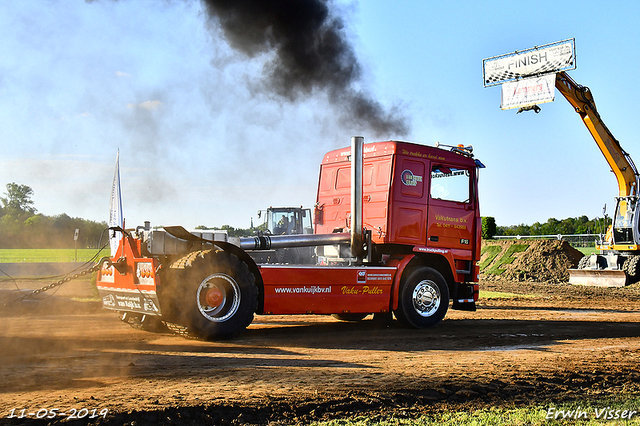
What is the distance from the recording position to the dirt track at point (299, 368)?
5402 mm

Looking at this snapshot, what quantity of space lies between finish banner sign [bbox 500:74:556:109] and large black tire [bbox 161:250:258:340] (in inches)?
673

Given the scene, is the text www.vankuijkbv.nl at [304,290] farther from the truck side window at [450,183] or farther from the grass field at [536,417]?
the grass field at [536,417]

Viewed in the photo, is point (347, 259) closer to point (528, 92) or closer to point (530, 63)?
point (528, 92)

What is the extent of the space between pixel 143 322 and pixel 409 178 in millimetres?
5439

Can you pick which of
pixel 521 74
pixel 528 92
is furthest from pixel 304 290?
pixel 521 74

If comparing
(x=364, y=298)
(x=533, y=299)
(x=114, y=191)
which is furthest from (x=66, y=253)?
(x=364, y=298)

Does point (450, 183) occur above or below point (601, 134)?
below

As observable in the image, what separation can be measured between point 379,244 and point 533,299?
32.7 ft

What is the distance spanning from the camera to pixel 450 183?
39.7ft

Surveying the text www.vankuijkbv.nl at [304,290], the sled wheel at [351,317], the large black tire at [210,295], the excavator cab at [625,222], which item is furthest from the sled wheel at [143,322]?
the excavator cab at [625,222]

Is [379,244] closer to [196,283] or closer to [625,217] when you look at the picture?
[196,283]

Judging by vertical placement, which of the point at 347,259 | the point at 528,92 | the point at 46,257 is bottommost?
the point at 46,257

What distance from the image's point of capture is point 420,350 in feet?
29.3

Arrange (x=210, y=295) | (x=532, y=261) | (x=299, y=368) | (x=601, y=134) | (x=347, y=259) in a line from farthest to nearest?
1. (x=532, y=261)
2. (x=601, y=134)
3. (x=347, y=259)
4. (x=210, y=295)
5. (x=299, y=368)
